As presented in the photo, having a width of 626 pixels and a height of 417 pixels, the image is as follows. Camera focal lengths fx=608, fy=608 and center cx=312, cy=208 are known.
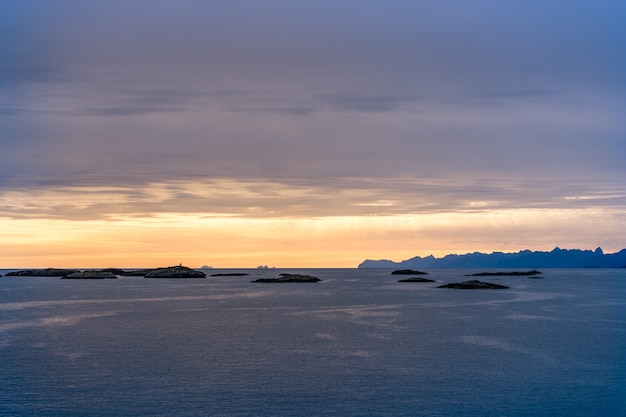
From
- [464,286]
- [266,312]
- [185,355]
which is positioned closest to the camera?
[185,355]

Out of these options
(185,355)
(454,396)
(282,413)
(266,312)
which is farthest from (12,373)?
(266,312)

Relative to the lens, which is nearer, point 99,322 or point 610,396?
point 610,396

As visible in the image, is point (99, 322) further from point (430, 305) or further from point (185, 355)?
point (430, 305)

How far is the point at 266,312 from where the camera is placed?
275ft

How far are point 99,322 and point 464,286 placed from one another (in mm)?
109133

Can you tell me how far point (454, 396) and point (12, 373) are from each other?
1070 inches

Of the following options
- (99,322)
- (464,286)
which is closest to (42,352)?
(99,322)

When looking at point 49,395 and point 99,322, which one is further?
point 99,322

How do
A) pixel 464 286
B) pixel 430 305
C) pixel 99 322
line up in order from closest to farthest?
pixel 99 322 → pixel 430 305 → pixel 464 286

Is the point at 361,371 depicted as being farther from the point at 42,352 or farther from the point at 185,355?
the point at 42,352

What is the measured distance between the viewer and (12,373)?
1511 inches

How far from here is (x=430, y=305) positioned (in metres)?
96.8

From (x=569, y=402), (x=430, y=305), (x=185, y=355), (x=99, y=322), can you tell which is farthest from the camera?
(x=430, y=305)

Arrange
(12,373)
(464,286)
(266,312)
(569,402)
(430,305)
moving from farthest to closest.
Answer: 1. (464,286)
2. (430,305)
3. (266,312)
4. (12,373)
5. (569,402)
